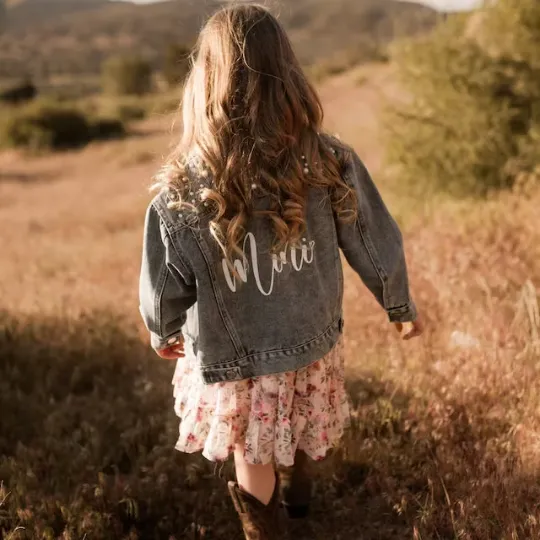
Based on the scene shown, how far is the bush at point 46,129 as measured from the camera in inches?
974

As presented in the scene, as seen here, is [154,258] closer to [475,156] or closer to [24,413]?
[24,413]

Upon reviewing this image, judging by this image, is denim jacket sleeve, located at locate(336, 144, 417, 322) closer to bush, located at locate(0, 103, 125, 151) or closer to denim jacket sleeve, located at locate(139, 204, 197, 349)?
denim jacket sleeve, located at locate(139, 204, 197, 349)

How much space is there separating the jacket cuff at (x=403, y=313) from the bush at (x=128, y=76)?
4067cm

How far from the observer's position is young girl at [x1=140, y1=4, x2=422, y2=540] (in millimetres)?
2148

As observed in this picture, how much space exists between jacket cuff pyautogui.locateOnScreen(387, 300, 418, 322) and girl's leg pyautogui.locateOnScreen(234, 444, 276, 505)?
0.71m

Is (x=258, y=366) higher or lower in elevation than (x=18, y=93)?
higher

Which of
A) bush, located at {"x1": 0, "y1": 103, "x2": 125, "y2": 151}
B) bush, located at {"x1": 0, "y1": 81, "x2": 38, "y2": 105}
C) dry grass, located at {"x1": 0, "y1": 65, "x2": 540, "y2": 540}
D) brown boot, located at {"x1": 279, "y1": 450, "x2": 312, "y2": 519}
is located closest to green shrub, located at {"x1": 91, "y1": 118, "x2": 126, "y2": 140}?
bush, located at {"x1": 0, "y1": 103, "x2": 125, "y2": 151}

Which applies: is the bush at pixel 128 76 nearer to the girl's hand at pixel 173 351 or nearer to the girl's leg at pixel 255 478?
the girl's hand at pixel 173 351

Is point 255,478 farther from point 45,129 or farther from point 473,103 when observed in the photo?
point 45,129

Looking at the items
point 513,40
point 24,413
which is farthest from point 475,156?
point 24,413

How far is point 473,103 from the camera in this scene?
6.19 meters

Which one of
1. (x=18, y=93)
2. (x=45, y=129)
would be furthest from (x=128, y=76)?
(x=45, y=129)

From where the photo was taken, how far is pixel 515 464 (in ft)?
8.71

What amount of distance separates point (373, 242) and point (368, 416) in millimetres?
1158
